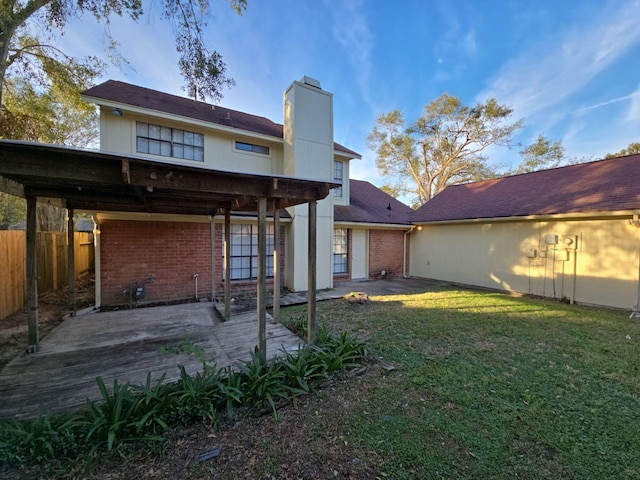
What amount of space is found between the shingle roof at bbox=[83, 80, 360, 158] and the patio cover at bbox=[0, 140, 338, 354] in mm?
3865

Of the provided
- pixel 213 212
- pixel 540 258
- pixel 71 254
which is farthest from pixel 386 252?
pixel 71 254

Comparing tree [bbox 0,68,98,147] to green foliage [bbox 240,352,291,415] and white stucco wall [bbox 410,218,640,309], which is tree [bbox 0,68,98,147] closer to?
green foliage [bbox 240,352,291,415]

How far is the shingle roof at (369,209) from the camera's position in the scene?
11641mm

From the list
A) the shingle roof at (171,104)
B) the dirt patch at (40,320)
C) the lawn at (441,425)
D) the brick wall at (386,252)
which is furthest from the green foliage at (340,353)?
the brick wall at (386,252)

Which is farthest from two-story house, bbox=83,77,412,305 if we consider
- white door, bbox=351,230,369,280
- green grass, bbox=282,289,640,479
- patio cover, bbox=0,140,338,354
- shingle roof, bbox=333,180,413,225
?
green grass, bbox=282,289,640,479

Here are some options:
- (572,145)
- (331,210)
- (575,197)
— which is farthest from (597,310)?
(572,145)

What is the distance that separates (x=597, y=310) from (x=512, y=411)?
7.18 m

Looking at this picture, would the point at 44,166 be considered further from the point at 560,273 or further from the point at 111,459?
the point at 560,273

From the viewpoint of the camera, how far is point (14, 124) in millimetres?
8617

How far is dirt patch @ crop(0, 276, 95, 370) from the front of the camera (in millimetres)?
4384

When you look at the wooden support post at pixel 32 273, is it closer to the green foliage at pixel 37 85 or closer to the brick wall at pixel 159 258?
the brick wall at pixel 159 258

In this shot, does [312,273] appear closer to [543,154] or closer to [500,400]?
[500,400]

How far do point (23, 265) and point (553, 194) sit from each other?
53.4 feet

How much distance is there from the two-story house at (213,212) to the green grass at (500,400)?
3721 millimetres
